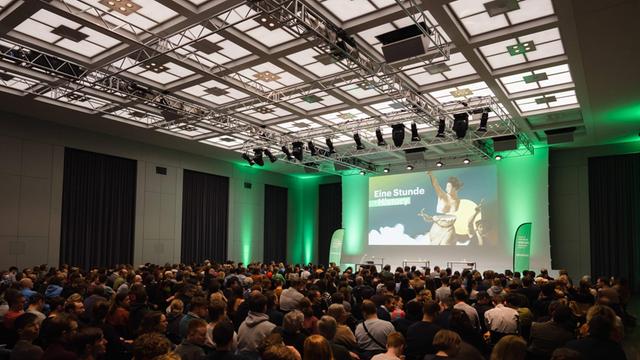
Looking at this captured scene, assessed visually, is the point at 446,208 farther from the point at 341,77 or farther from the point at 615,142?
the point at 341,77

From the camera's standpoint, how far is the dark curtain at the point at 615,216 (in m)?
15.0

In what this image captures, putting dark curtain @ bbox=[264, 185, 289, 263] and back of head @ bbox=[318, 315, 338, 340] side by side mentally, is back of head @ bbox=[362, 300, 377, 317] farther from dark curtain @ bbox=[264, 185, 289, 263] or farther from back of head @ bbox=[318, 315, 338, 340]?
dark curtain @ bbox=[264, 185, 289, 263]

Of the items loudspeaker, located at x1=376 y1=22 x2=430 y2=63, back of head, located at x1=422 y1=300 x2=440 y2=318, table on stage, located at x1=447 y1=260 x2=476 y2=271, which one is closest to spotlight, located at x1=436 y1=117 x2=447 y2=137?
loudspeaker, located at x1=376 y1=22 x2=430 y2=63

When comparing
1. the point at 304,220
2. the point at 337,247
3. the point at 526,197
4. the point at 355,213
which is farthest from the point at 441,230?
the point at 304,220

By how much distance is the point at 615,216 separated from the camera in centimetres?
1541

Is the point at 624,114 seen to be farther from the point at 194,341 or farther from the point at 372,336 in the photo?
the point at 194,341

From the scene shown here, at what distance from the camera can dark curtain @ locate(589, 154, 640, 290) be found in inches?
590

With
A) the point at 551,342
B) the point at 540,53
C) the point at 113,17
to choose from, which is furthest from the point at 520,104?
the point at 113,17

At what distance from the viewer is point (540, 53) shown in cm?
893

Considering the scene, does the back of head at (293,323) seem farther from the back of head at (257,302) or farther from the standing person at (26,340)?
the standing person at (26,340)

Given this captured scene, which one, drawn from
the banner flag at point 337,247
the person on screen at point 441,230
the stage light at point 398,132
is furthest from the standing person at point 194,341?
the banner flag at point 337,247

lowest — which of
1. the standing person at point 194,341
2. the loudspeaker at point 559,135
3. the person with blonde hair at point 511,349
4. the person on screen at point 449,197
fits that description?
the standing person at point 194,341

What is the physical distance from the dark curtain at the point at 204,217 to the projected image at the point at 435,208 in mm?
6136

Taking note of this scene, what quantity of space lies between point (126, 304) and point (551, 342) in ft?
14.7
